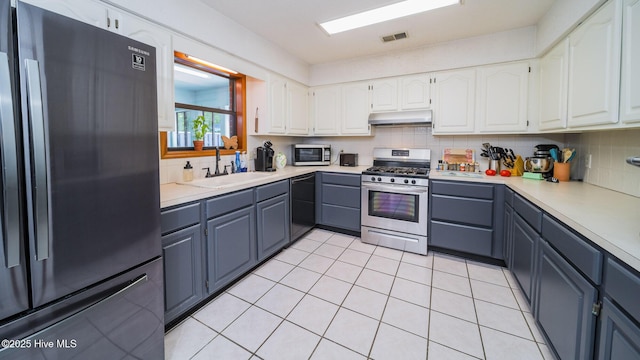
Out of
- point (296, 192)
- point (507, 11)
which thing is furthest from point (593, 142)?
point (296, 192)

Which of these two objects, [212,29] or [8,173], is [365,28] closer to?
[212,29]

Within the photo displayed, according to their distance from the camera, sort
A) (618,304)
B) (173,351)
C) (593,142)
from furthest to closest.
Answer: (593,142)
(173,351)
(618,304)

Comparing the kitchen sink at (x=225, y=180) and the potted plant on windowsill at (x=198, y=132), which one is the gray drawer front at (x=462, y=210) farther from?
the potted plant on windowsill at (x=198, y=132)

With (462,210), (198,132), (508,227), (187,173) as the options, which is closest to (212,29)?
(198,132)

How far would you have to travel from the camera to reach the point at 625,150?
6.32 ft

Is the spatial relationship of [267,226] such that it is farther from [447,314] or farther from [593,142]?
[593,142]

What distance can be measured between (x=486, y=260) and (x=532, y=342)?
120cm

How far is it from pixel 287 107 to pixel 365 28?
1.36m

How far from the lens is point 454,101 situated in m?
3.11

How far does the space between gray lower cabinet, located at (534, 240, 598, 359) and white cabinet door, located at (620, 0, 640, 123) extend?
844 millimetres

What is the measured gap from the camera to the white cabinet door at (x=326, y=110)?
152 inches

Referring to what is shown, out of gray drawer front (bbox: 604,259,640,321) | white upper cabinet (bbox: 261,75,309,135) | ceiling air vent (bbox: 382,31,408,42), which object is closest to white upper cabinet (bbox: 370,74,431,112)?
ceiling air vent (bbox: 382,31,408,42)

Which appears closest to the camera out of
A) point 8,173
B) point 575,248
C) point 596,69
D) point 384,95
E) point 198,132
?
point 8,173

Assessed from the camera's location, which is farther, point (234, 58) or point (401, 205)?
point (401, 205)
